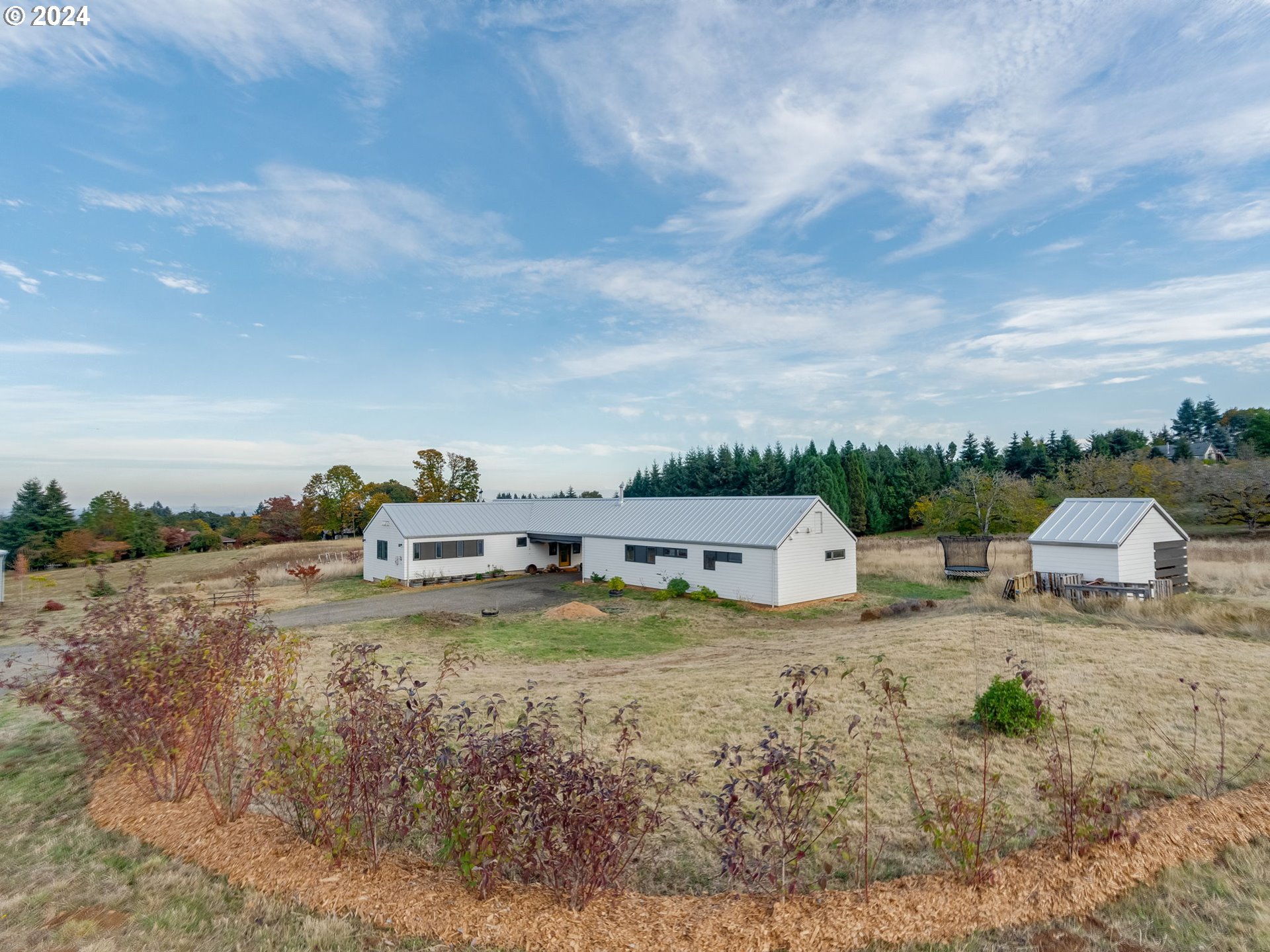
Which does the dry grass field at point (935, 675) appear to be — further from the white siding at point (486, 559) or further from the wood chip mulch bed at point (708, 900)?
the white siding at point (486, 559)

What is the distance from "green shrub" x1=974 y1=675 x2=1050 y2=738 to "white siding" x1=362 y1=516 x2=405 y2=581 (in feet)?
94.3

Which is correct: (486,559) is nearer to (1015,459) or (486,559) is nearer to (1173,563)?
(1173,563)

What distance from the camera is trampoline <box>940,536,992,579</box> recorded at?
29.5 metres

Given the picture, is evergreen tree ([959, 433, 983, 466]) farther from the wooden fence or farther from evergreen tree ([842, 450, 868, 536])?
the wooden fence

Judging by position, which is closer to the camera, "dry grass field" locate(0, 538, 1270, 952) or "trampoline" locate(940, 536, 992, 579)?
"dry grass field" locate(0, 538, 1270, 952)

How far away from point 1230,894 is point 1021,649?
10.5 m

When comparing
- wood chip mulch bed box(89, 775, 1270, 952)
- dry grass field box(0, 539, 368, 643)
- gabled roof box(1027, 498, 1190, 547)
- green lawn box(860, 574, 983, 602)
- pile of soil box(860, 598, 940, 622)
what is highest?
gabled roof box(1027, 498, 1190, 547)

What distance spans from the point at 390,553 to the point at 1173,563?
115ft

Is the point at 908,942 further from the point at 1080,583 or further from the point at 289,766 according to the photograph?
the point at 1080,583

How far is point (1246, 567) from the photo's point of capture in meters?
25.0

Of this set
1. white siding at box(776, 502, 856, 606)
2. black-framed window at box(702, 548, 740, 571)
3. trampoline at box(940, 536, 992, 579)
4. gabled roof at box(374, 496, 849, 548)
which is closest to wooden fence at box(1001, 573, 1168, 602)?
white siding at box(776, 502, 856, 606)

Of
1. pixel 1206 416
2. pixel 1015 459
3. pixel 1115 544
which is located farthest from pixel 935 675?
pixel 1206 416

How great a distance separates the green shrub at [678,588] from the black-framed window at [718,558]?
1.29m

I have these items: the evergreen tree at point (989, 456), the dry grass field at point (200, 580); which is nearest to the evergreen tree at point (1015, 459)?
the evergreen tree at point (989, 456)
